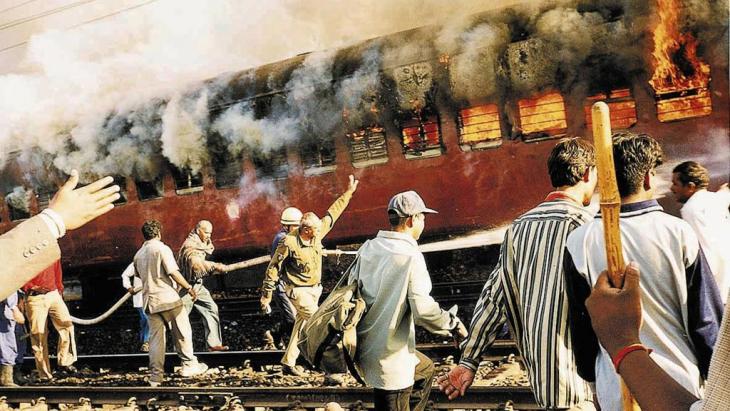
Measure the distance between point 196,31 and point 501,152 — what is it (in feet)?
10.1

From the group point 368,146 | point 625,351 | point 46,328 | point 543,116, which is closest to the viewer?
point 625,351

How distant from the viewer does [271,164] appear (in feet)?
22.5

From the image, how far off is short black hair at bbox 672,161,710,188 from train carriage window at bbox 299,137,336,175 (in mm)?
2772

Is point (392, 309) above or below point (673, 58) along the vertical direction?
below

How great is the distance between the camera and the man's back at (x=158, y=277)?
23.2 ft

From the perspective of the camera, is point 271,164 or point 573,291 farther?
point 271,164

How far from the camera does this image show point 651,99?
529 centimetres

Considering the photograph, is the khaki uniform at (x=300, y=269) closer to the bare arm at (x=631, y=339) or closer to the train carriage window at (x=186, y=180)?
the train carriage window at (x=186, y=180)

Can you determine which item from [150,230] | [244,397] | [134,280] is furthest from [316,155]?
[134,280]

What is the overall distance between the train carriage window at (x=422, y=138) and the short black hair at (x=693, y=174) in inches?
72.4

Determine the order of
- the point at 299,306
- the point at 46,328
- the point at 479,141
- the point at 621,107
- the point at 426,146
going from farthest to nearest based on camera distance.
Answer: the point at 46,328 → the point at 299,306 → the point at 426,146 → the point at 479,141 → the point at 621,107

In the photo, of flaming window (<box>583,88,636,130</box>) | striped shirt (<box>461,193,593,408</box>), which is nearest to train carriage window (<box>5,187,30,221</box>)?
flaming window (<box>583,88,636,130</box>)

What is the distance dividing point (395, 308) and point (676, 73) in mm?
2593

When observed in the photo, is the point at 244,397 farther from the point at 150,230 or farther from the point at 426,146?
the point at 426,146
